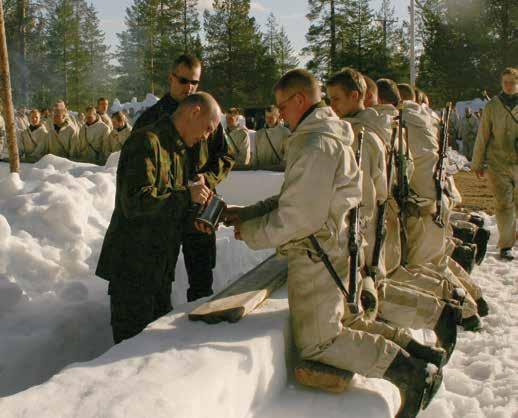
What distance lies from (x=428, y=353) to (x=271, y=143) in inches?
328

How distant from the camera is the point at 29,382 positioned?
Result: 470cm

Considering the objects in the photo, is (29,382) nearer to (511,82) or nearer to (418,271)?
(418,271)

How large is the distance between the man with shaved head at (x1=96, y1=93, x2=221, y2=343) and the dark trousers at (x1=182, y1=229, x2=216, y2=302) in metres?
1.04

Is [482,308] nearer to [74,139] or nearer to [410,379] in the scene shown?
[410,379]

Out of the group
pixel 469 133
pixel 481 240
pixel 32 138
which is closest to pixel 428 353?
pixel 481 240

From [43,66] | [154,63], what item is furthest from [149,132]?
[43,66]

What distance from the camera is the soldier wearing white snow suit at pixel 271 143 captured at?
1166cm

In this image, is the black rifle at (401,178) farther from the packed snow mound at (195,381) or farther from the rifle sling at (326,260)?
the rifle sling at (326,260)

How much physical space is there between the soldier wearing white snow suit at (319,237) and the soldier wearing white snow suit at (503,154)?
541 cm

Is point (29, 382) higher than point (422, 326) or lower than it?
lower

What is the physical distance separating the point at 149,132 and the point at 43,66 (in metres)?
55.1

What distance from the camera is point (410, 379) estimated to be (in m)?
3.43

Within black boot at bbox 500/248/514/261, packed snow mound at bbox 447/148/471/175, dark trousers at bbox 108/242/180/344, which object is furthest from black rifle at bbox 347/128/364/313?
black boot at bbox 500/248/514/261

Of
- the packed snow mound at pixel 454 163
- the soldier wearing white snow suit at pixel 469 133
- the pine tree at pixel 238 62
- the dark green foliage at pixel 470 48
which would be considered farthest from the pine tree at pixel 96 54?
the packed snow mound at pixel 454 163
